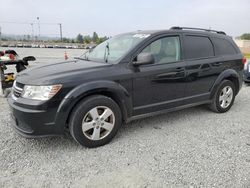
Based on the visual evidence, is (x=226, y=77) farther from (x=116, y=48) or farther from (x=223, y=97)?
(x=116, y=48)

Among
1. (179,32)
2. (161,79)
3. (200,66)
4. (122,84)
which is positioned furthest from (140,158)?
(179,32)

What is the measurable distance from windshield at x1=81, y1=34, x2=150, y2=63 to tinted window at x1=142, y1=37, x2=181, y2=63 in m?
0.21

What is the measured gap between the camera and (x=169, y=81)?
12.1ft

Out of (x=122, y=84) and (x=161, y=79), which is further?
(x=161, y=79)

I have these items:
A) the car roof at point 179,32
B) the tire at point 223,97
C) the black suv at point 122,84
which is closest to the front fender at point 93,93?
the black suv at point 122,84

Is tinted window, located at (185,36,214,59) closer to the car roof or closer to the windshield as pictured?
the car roof

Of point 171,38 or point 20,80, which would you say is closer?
point 20,80

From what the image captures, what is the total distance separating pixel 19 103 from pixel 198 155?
247 cm

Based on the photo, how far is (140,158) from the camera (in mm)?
2891

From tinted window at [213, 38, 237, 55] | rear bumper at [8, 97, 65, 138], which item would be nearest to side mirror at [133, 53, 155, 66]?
rear bumper at [8, 97, 65, 138]

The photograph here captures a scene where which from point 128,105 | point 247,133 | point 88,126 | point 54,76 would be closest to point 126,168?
point 88,126

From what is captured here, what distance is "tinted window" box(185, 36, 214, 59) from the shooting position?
13.1 ft

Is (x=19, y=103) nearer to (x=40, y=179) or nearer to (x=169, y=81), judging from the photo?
(x=40, y=179)

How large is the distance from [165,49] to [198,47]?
0.81m
